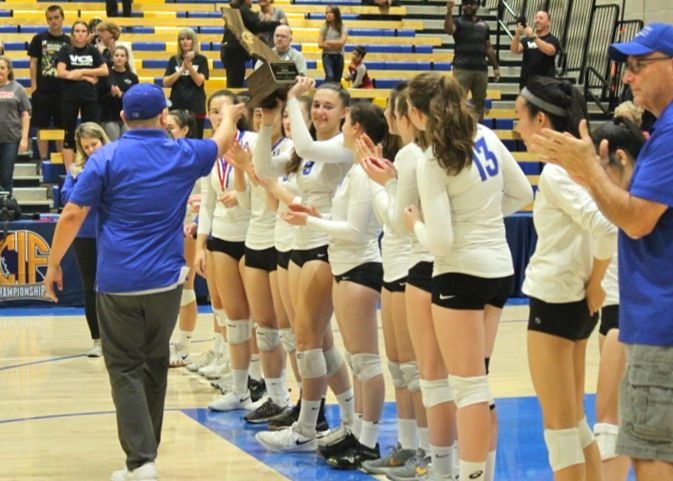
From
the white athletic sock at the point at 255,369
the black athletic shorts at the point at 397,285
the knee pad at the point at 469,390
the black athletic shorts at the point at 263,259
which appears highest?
the black athletic shorts at the point at 397,285

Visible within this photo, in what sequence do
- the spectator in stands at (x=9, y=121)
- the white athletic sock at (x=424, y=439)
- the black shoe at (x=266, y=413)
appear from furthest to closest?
the spectator in stands at (x=9, y=121), the black shoe at (x=266, y=413), the white athletic sock at (x=424, y=439)

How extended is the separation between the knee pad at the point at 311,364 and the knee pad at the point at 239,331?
1.05 m

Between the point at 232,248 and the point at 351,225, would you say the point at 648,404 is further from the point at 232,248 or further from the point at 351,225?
the point at 232,248

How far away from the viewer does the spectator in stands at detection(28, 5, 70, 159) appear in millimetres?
13523

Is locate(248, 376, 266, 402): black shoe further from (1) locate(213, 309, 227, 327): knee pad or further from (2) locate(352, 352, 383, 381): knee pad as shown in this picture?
(2) locate(352, 352, 383, 381): knee pad

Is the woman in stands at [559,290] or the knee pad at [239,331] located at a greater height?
the woman in stands at [559,290]

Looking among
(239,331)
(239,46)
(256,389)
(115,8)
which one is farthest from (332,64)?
(239,331)

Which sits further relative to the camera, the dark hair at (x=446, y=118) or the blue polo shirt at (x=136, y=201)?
the blue polo shirt at (x=136, y=201)

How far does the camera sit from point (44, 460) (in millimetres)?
6172

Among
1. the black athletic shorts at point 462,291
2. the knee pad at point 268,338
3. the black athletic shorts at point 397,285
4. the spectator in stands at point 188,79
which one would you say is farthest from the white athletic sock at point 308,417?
the spectator in stands at point 188,79

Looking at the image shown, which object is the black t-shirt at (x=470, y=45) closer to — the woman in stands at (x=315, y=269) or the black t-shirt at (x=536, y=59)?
the black t-shirt at (x=536, y=59)

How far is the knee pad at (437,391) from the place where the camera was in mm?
4930

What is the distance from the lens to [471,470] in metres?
4.63

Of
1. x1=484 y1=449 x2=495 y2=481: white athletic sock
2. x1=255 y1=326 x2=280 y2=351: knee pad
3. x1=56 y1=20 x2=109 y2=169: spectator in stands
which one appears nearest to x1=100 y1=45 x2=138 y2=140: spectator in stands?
x1=56 y1=20 x2=109 y2=169: spectator in stands
